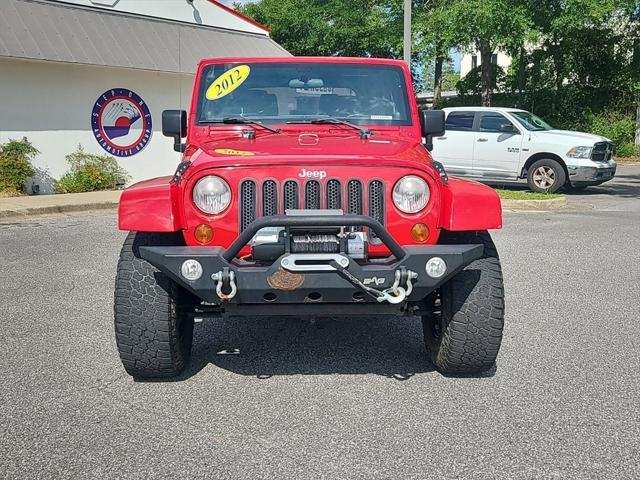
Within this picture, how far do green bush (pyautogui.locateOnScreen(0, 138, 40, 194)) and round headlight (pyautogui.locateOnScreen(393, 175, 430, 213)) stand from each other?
11678mm

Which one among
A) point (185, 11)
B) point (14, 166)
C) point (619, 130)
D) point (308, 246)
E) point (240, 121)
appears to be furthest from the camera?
point (619, 130)

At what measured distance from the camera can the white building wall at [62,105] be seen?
46.7 ft

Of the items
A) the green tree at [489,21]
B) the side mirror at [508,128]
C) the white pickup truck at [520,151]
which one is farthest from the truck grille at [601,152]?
the green tree at [489,21]

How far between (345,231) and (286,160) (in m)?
0.51

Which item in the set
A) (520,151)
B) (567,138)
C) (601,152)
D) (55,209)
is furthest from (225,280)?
(601,152)

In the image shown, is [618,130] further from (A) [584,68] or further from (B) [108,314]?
(B) [108,314]

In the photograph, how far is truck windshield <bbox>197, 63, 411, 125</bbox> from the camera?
16.7ft

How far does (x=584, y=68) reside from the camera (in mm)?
27203

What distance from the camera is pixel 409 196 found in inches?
154

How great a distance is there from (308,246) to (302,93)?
6.07 feet

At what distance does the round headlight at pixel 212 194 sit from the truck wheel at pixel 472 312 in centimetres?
123

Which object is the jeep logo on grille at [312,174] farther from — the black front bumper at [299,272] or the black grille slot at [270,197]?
the black front bumper at [299,272]

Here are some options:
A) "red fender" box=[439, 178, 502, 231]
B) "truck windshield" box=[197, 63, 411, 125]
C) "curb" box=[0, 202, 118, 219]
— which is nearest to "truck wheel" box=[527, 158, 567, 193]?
"curb" box=[0, 202, 118, 219]

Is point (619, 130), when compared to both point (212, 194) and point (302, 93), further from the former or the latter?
point (212, 194)
